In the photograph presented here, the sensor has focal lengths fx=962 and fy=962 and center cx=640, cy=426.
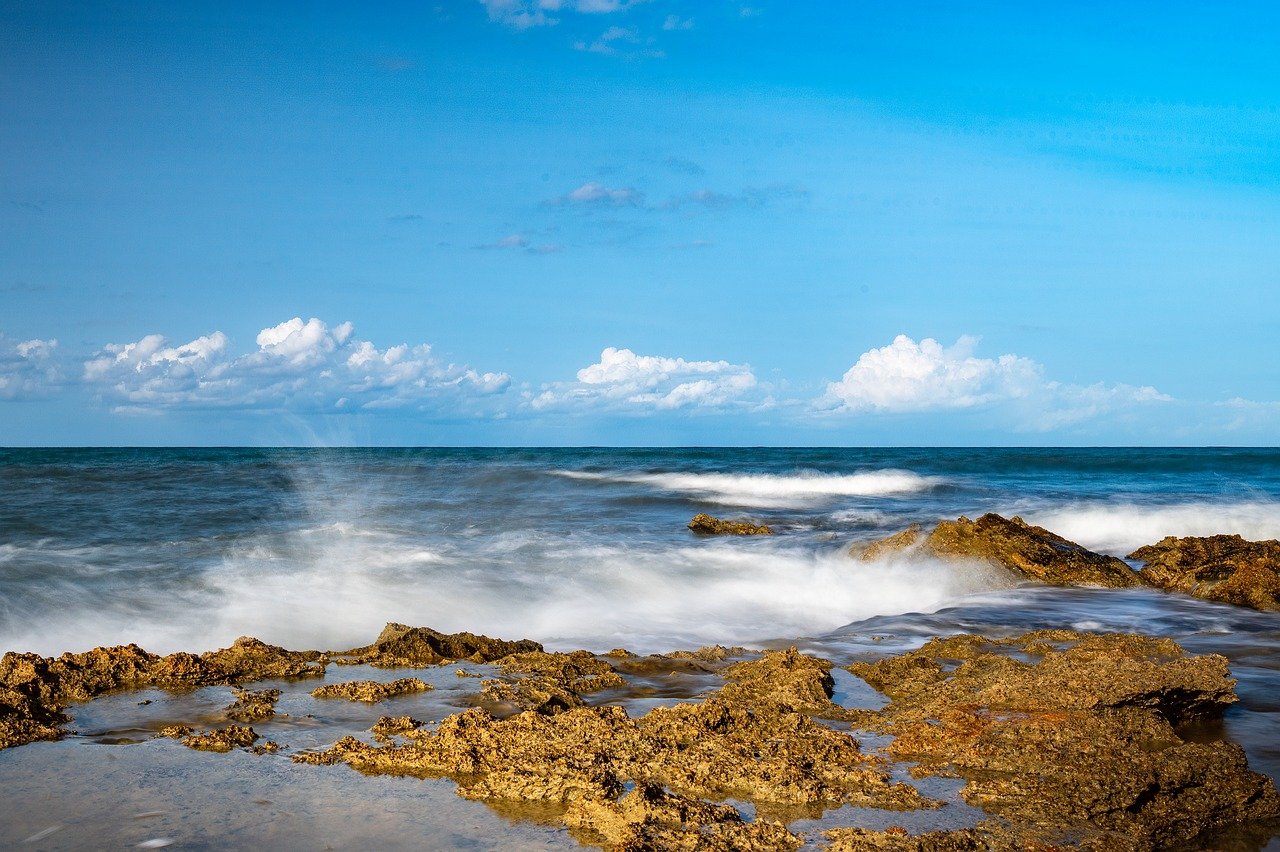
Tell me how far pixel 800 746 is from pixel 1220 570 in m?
7.79

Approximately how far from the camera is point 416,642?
5.95 m

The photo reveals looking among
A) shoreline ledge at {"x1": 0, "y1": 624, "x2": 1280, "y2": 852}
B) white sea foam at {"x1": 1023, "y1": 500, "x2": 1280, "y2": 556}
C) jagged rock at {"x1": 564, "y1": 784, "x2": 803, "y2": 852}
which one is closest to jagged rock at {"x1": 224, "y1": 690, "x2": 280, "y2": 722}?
shoreline ledge at {"x1": 0, "y1": 624, "x2": 1280, "y2": 852}

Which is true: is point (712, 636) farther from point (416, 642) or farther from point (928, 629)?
point (416, 642)

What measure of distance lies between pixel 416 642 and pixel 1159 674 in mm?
4069

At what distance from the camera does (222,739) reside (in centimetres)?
399

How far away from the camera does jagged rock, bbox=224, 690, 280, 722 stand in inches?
174

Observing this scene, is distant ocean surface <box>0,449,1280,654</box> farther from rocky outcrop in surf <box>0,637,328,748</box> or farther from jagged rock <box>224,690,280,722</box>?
jagged rock <box>224,690,280,722</box>

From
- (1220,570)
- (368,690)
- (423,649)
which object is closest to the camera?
(368,690)

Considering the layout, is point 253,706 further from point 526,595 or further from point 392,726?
point 526,595

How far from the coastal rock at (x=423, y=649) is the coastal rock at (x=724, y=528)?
9.21 metres

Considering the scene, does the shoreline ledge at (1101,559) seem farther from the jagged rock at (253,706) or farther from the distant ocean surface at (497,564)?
the jagged rock at (253,706)

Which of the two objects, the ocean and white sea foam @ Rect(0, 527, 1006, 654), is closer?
the ocean

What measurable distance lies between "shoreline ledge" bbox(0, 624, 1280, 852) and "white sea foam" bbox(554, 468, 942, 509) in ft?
60.6

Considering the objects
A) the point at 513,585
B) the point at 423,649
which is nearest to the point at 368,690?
the point at 423,649
